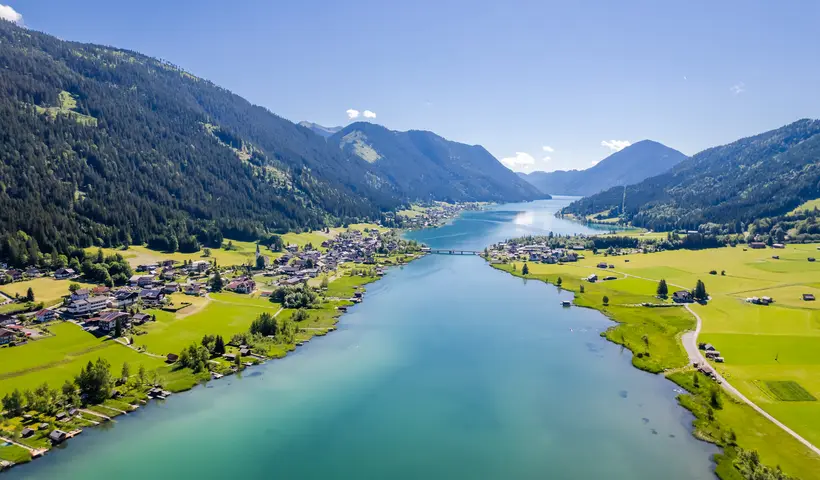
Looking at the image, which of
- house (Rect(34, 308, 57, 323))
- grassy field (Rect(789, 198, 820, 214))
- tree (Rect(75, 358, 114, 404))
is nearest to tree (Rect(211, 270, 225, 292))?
house (Rect(34, 308, 57, 323))

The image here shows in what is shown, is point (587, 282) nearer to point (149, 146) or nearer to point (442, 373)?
point (442, 373)

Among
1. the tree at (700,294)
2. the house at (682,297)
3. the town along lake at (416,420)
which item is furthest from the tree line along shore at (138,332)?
the tree at (700,294)

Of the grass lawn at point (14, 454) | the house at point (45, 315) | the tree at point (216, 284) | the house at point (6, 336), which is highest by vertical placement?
the tree at point (216, 284)

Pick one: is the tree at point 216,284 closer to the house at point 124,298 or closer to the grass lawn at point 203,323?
the grass lawn at point 203,323

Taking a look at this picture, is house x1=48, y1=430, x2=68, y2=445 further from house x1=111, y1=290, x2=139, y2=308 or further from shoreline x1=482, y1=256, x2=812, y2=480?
shoreline x1=482, y1=256, x2=812, y2=480

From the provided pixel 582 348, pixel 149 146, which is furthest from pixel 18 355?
pixel 149 146
